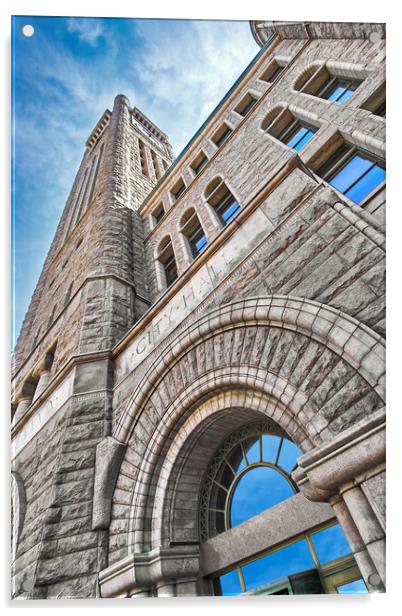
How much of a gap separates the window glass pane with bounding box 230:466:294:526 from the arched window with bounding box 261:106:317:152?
5.23m

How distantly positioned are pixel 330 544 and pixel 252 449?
1.22 m

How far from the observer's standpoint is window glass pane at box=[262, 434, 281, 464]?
3699 mm

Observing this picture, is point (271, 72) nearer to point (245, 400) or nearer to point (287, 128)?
point (287, 128)

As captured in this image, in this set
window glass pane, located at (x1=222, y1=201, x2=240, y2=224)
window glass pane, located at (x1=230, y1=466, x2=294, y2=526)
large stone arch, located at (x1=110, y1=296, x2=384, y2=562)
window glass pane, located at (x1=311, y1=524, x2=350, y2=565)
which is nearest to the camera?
large stone arch, located at (x1=110, y1=296, x2=384, y2=562)

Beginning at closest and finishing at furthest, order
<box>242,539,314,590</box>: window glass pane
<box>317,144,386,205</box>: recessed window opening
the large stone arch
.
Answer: the large stone arch, <box>242,539,314,590</box>: window glass pane, <box>317,144,386,205</box>: recessed window opening

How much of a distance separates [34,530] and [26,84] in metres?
5.09

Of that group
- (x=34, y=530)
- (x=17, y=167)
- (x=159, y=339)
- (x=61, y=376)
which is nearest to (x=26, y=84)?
(x=17, y=167)

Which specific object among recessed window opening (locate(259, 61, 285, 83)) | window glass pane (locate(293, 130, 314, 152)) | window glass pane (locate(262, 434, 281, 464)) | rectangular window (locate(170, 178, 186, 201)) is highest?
recessed window opening (locate(259, 61, 285, 83))

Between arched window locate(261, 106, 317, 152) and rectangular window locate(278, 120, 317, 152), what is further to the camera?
arched window locate(261, 106, 317, 152)

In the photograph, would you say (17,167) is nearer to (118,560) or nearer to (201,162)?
(118,560)

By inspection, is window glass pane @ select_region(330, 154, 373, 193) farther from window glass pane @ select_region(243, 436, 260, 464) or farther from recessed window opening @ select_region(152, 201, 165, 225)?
recessed window opening @ select_region(152, 201, 165, 225)

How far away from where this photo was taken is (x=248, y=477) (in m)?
3.88

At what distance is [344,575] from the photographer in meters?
2.73

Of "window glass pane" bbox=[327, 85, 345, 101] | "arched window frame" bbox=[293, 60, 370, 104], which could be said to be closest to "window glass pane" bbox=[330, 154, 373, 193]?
"arched window frame" bbox=[293, 60, 370, 104]
